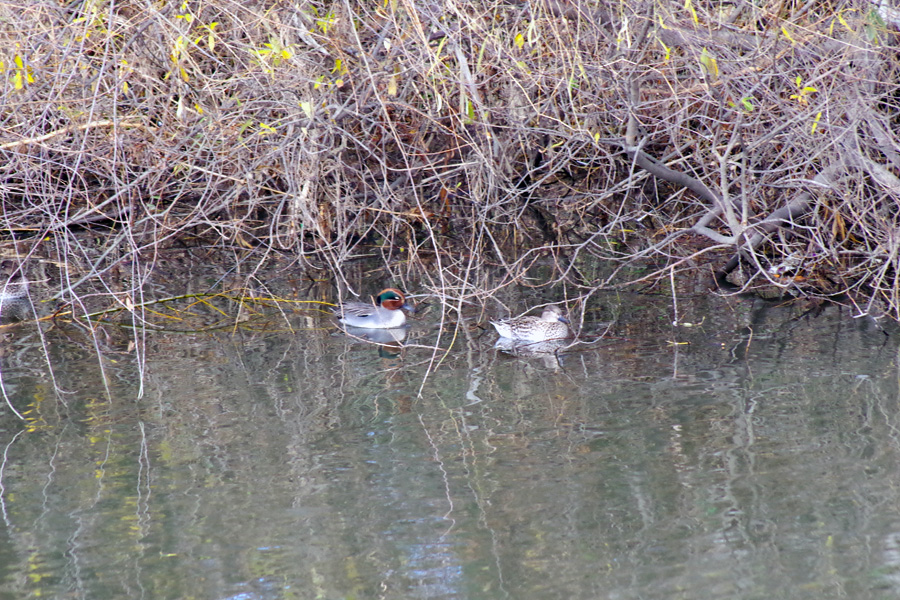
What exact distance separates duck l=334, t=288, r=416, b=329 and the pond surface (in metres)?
0.66

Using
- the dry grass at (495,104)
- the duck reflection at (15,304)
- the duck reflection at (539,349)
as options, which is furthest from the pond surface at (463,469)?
the duck reflection at (15,304)

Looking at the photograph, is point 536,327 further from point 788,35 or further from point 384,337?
point 788,35

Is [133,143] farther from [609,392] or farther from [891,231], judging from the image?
[891,231]

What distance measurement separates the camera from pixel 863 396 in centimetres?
679

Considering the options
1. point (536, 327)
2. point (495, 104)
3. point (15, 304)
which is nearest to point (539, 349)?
point (536, 327)

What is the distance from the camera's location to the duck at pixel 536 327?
870cm

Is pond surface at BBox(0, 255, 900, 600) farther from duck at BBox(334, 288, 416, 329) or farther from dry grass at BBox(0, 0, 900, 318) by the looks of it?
dry grass at BBox(0, 0, 900, 318)

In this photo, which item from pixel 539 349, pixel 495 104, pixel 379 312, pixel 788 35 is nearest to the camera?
pixel 788 35

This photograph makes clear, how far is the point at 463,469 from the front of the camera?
5867 mm

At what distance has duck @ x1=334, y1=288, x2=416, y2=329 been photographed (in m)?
9.38

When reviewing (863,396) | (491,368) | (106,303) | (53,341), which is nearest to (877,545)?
(863,396)

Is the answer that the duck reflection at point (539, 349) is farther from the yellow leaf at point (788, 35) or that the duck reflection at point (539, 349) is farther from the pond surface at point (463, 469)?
the yellow leaf at point (788, 35)

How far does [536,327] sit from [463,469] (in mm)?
3003

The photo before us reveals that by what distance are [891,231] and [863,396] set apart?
163 centimetres
